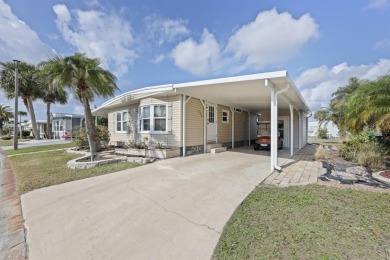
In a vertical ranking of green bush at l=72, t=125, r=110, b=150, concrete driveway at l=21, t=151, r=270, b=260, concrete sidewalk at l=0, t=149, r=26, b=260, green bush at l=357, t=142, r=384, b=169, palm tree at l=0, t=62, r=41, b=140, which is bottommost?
concrete sidewalk at l=0, t=149, r=26, b=260

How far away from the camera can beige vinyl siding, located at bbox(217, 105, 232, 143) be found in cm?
1230

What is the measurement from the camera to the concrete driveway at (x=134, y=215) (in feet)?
8.35

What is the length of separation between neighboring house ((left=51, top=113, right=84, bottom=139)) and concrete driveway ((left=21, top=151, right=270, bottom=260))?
29939mm

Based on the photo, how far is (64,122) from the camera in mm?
Answer: 31109

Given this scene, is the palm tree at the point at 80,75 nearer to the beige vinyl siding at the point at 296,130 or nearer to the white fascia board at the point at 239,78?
the white fascia board at the point at 239,78

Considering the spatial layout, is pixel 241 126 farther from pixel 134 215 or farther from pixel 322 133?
pixel 322 133

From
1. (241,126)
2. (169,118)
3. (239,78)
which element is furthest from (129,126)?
(239,78)

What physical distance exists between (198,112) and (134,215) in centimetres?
759

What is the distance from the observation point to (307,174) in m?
5.81

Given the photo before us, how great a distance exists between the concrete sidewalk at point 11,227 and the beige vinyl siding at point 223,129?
9.69 meters

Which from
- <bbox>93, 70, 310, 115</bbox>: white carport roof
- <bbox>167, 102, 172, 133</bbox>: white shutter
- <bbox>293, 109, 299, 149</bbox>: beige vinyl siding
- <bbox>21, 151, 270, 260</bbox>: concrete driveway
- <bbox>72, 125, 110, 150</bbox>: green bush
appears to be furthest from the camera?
<bbox>293, 109, 299, 149</bbox>: beige vinyl siding

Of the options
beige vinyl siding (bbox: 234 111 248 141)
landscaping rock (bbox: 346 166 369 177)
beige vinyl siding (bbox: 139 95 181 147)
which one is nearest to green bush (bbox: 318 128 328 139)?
beige vinyl siding (bbox: 234 111 248 141)

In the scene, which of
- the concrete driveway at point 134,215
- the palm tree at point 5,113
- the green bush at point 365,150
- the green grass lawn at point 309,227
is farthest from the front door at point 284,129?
the palm tree at point 5,113

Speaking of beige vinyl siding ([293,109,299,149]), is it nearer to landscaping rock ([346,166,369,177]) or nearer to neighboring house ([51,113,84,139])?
landscaping rock ([346,166,369,177])
